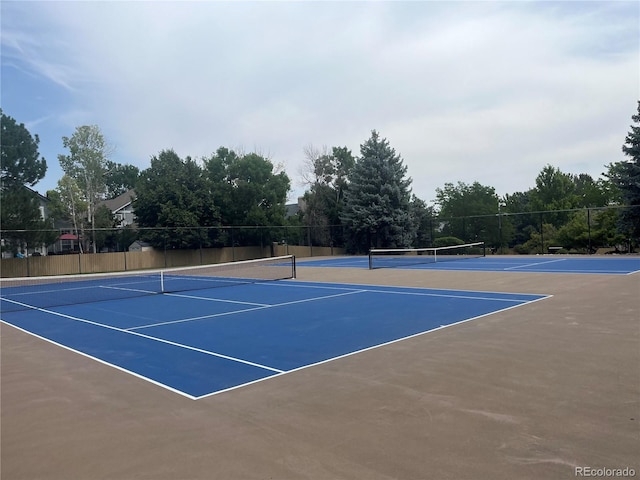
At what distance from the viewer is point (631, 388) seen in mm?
5121

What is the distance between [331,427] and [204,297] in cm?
1161

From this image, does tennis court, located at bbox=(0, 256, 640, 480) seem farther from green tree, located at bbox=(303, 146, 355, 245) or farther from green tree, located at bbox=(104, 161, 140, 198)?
green tree, located at bbox=(104, 161, 140, 198)

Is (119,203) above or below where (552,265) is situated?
above

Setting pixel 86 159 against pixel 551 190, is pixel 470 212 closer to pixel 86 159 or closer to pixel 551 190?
pixel 551 190

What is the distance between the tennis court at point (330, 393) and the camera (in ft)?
12.1

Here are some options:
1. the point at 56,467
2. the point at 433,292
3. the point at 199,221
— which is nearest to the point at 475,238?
the point at 199,221

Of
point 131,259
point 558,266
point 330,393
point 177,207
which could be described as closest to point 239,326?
point 330,393

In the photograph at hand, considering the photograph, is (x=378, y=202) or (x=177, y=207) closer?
(x=177, y=207)

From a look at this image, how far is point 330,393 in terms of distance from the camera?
5363 mm

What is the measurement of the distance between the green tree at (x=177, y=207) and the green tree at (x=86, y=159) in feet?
16.4

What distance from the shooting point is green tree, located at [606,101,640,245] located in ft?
91.1

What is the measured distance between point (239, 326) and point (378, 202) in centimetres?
3194

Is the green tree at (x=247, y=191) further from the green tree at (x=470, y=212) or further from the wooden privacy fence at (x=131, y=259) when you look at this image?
the green tree at (x=470, y=212)

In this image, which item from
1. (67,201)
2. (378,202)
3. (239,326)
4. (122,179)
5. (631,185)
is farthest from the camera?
(122,179)
